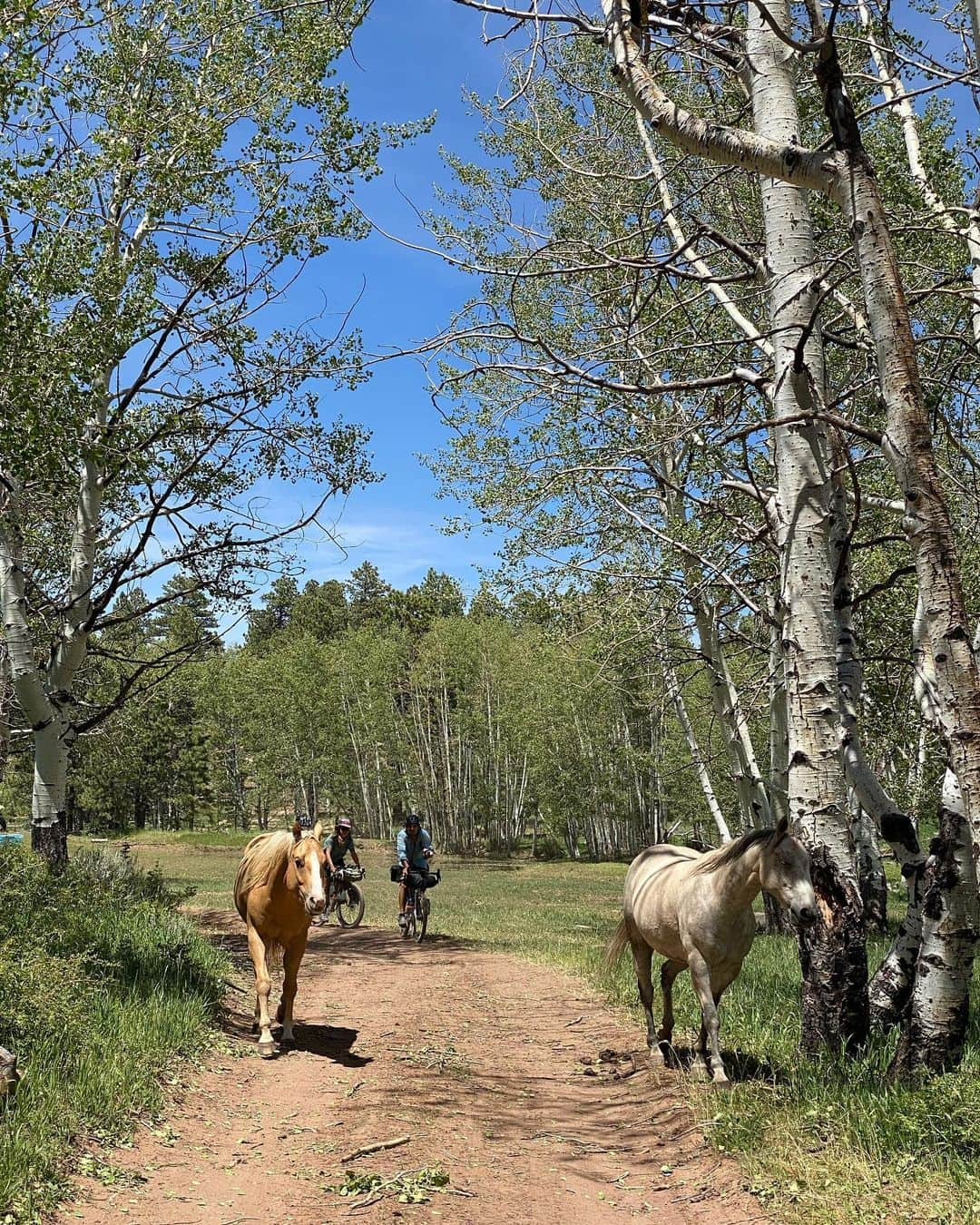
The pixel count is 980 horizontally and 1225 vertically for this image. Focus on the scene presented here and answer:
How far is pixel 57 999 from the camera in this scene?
6.02 metres

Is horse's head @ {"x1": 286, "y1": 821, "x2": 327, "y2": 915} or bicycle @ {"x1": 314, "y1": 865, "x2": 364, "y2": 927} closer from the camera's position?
horse's head @ {"x1": 286, "y1": 821, "x2": 327, "y2": 915}

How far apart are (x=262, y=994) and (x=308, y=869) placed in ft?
3.67

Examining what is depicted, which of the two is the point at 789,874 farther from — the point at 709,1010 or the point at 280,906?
the point at 280,906

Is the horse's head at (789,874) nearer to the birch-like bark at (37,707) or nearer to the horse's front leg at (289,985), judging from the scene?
the horse's front leg at (289,985)

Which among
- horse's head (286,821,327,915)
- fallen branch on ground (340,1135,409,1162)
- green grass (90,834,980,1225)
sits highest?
horse's head (286,821,327,915)

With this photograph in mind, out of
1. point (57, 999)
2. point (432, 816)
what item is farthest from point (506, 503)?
point (432, 816)

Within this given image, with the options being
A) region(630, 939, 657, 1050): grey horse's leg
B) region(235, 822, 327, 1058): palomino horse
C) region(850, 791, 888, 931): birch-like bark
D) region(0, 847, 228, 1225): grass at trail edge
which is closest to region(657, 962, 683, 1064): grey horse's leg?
region(630, 939, 657, 1050): grey horse's leg

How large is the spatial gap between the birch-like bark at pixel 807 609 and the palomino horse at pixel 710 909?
198 mm

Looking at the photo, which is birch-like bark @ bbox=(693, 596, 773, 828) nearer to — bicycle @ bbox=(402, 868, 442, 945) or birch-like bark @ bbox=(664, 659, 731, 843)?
birch-like bark @ bbox=(664, 659, 731, 843)

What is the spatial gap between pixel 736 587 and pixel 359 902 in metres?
11.9

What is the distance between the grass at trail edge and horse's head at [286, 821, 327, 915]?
3.95ft

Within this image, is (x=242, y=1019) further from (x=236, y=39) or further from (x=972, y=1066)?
(x=236, y=39)

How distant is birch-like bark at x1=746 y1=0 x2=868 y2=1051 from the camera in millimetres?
5598

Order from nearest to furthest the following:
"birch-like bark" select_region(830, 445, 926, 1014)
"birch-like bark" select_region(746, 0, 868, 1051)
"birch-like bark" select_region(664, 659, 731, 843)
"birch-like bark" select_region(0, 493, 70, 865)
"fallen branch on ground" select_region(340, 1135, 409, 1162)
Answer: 1. "fallen branch on ground" select_region(340, 1135, 409, 1162)
2. "birch-like bark" select_region(746, 0, 868, 1051)
3. "birch-like bark" select_region(830, 445, 926, 1014)
4. "birch-like bark" select_region(0, 493, 70, 865)
5. "birch-like bark" select_region(664, 659, 731, 843)
